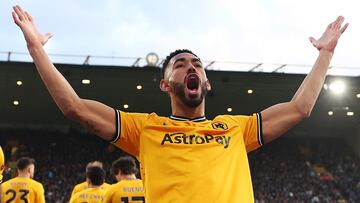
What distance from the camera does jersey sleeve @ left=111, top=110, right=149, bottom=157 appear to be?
262 centimetres

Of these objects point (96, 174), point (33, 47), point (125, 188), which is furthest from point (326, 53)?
point (96, 174)

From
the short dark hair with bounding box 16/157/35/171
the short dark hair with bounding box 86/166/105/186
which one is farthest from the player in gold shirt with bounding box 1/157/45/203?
the short dark hair with bounding box 86/166/105/186

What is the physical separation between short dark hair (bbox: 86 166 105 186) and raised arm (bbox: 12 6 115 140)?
4705mm

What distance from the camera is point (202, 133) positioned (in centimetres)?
266

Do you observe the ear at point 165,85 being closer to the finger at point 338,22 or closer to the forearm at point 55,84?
the forearm at point 55,84

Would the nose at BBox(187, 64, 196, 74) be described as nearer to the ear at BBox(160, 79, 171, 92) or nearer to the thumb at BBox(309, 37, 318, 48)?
the ear at BBox(160, 79, 171, 92)

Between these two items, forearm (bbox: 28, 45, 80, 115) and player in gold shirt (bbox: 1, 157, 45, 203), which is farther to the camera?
player in gold shirt (bbox: 1, 157, 45, 203)

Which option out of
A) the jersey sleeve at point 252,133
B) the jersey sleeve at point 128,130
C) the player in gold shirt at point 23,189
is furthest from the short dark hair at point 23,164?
the jersey sleeve at point 252,133

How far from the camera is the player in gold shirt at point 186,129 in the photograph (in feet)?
8.04

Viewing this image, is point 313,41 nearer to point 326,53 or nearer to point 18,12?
point 326,53

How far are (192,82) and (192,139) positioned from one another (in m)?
0.33

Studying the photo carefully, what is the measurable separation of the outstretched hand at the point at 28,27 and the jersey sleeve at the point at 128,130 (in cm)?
53

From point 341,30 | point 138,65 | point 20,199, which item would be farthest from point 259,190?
point 341,30

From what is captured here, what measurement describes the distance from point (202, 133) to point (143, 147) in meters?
0.32
